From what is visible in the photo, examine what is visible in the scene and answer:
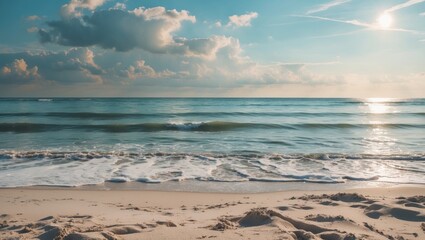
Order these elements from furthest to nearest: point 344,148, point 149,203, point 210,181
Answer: point 344,148, point 210,181, point 149,203

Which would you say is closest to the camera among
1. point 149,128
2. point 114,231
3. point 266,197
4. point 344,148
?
point 114,231

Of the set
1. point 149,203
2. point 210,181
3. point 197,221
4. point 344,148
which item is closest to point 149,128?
point 344,148

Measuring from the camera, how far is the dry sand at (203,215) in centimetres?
389

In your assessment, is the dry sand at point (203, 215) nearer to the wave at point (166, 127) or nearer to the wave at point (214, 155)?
the wave at point (214, 155)

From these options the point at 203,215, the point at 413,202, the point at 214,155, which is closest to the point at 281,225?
the point at 203,215

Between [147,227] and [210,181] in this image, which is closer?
[147,227]

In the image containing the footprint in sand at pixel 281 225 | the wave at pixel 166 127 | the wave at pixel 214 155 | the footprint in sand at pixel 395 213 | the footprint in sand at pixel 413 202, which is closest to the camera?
the footprint in sand at pixel 281 225

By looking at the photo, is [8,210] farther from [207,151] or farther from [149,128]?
[149,128]

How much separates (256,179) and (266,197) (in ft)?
5.50

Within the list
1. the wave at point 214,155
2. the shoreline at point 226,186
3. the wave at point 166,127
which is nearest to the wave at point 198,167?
the wave at point 214,155

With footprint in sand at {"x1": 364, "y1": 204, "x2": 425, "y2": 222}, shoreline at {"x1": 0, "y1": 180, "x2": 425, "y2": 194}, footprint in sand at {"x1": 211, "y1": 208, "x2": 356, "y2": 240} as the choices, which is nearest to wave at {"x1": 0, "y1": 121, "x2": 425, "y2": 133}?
shoreline at {"x1": 0, "y1": 180, "x2": 425, "y2": 194}

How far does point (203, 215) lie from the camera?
16.4 feet

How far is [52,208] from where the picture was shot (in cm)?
557

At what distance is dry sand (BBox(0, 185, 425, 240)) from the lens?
3.89 meters
